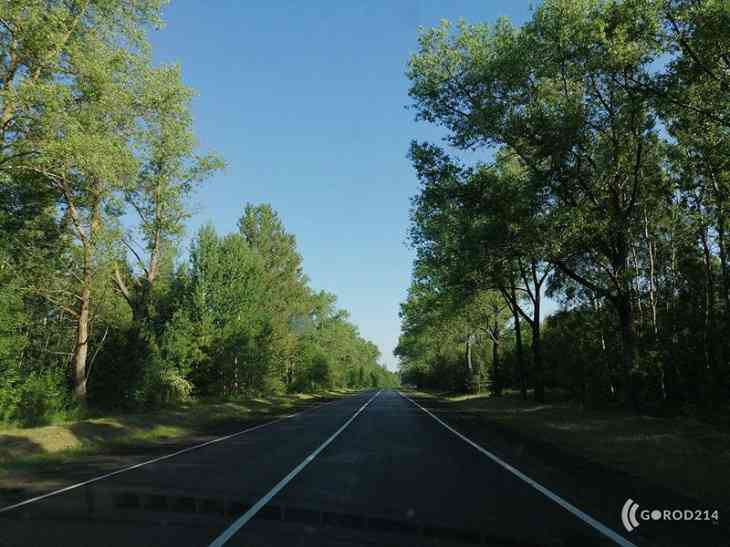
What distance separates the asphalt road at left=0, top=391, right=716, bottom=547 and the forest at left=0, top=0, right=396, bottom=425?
12.1 metres

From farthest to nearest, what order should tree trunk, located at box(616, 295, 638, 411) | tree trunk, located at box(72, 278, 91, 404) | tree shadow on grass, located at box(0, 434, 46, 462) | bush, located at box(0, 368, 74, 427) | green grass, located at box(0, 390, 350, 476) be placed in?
1. tree trunk, located at box(72, 278, 91, 404)
2. tree trunk, located at box(616, 295, 638, 411)
3. bush, located at box(0, 368, 74, 427)
4. green grass, located at box(0, 390, 350, 476)
5. tree shadow on grass, located at box(0, 434, 46, 462)

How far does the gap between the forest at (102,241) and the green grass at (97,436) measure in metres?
2.89

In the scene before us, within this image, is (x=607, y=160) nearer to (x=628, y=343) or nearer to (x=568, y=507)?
(x=628, y=343)

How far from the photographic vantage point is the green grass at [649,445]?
9.91 m

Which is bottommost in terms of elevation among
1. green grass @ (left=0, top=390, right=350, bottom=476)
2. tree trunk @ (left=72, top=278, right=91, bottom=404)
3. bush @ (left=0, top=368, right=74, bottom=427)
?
green grass @ (left=0, top=390, right=350, bottom=476)

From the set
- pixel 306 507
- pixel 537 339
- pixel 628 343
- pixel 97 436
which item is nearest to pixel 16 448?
pixel 97 436

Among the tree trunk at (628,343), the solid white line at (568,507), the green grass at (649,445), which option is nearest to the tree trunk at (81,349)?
the green grass at (649,445)

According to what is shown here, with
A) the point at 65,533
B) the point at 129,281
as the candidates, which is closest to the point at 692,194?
the point at 65,533

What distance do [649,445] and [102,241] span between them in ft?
71.2

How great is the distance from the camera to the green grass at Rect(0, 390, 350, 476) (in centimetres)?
1406

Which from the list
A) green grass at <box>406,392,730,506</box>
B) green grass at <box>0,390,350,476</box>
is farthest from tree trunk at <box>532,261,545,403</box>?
green grass at <box>0,390,350,476</box>

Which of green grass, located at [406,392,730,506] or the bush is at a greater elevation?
the bush

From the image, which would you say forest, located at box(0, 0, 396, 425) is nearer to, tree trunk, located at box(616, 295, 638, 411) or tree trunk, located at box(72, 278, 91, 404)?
tree trunk, located at box(72, 278, 91, 404)

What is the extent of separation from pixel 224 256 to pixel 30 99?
21786mm
